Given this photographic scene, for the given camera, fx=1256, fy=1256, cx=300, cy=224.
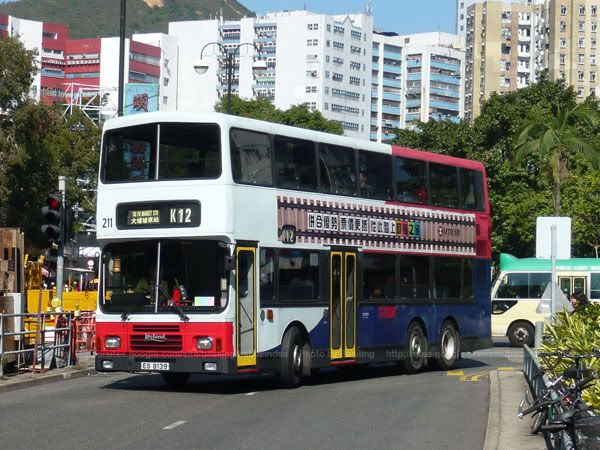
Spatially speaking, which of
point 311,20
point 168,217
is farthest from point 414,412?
point 311,20

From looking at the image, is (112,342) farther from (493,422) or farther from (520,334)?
(520,334)

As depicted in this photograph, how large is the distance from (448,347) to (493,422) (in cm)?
1143

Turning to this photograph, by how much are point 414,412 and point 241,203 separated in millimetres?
4592

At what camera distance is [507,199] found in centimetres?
6019

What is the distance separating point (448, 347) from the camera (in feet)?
87.2

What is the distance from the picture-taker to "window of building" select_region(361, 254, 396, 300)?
23.4 m

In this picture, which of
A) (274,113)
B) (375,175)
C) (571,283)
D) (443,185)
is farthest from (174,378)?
(274,113)

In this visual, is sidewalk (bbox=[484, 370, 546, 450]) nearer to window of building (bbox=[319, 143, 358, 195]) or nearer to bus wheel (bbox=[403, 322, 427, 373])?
bus wheel (bbox=[403, 322, 427, 373])

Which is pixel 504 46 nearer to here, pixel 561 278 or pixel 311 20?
pixel 311 20

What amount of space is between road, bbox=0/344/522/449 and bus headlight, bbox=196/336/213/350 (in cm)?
78

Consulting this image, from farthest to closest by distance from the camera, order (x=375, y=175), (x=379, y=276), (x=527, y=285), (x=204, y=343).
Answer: (x=527, y=285) → (x=375, y=175) → (x=379, y=276) → (x=204, y=343)

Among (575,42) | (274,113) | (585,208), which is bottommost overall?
(585,208)

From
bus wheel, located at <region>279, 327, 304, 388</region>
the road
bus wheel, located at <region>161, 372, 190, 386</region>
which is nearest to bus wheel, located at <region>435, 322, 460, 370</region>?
the road

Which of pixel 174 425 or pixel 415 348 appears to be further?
pixel 415 348
